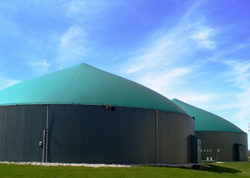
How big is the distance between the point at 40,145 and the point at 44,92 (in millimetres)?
5089

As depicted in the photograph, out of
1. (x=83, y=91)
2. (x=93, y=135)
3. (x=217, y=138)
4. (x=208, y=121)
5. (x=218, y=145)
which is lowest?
(x=218, y=145)

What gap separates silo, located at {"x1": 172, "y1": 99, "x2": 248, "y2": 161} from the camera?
56316mm

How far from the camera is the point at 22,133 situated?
30.1 meters

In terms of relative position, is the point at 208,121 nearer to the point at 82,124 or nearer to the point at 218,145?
the point at 218,145

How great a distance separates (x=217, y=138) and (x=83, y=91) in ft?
108

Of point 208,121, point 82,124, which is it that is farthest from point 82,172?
point 208,121

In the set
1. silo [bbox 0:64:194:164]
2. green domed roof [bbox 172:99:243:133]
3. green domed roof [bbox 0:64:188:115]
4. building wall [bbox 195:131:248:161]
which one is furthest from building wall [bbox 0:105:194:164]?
green domed roof [bbox 172:99:243:133]

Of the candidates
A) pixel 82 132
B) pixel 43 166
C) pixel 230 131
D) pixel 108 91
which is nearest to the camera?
pixel 43 166

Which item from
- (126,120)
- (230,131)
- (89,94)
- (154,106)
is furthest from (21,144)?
(230,131)

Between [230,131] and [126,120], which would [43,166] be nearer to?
[126,120]

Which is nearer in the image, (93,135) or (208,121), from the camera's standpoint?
(93,135)

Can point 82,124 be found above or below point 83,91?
below

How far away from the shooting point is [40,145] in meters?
29.6

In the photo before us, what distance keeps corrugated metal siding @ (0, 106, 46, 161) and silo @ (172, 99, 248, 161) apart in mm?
33376
